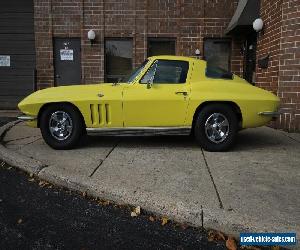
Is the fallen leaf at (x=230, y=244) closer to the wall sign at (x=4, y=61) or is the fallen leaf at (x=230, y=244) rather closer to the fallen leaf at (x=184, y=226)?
the fallen leaf at (x=184, y=226)

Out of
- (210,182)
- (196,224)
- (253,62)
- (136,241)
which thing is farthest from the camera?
(253,62)

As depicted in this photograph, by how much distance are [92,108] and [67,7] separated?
715 cm

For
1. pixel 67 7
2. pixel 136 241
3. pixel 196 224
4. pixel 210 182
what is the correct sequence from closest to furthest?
pixel 136 241
pixel 196 224
pixel 210 182
pixel 67 7

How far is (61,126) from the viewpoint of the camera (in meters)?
5.81

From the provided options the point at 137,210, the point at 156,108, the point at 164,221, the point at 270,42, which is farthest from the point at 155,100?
the point at 270,42

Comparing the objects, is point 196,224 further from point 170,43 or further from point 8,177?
point 170,43

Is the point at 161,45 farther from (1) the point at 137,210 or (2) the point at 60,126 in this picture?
(1) the point at 137,210

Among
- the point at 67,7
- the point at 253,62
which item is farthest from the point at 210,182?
Result: the point at 67,7

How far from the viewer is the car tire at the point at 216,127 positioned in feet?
18.6

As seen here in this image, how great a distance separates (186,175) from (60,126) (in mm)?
2509

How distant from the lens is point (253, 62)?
406 inches

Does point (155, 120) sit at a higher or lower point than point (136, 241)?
higher

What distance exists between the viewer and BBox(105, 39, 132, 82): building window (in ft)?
38.5

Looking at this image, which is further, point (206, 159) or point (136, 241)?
point (206, 159)
